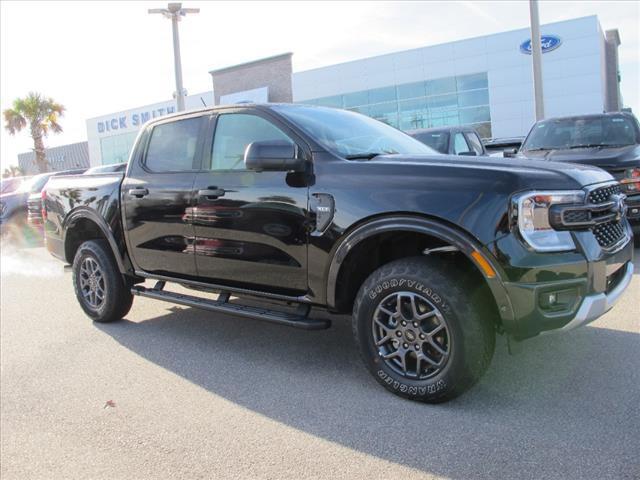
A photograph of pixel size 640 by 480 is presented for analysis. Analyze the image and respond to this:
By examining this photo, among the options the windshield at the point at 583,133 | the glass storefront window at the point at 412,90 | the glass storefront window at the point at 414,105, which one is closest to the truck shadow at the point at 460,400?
the windshield at the point at 583,133

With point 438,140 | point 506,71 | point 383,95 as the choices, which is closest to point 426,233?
point 438,140

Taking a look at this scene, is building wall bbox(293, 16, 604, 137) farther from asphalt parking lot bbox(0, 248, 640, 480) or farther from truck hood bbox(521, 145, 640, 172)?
asphalt parking lot bbox(0, 248, 640, 480)

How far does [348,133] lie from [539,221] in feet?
5.54

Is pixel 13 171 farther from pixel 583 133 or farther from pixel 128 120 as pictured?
pixel 583 133

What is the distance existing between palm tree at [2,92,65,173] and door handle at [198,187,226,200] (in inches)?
1600

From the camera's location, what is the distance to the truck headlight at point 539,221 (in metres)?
2.97

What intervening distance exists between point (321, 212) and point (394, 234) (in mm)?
496

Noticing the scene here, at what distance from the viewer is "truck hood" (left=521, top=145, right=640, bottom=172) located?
273 inches

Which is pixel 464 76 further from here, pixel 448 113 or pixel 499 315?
pixel 499 315

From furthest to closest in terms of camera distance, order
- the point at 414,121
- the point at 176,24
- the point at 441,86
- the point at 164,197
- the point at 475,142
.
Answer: the point at 414,121 < the point at 441,86 < the point at 176,24 < the point at 475,142 < the point at 164,197

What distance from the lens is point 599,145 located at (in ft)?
25.9

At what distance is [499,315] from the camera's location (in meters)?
3.21

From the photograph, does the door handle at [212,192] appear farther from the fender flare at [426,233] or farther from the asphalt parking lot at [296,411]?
the asphalt parking lot at [296,411]

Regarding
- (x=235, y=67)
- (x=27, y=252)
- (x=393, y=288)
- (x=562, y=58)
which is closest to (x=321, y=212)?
(x=393, y=288)
